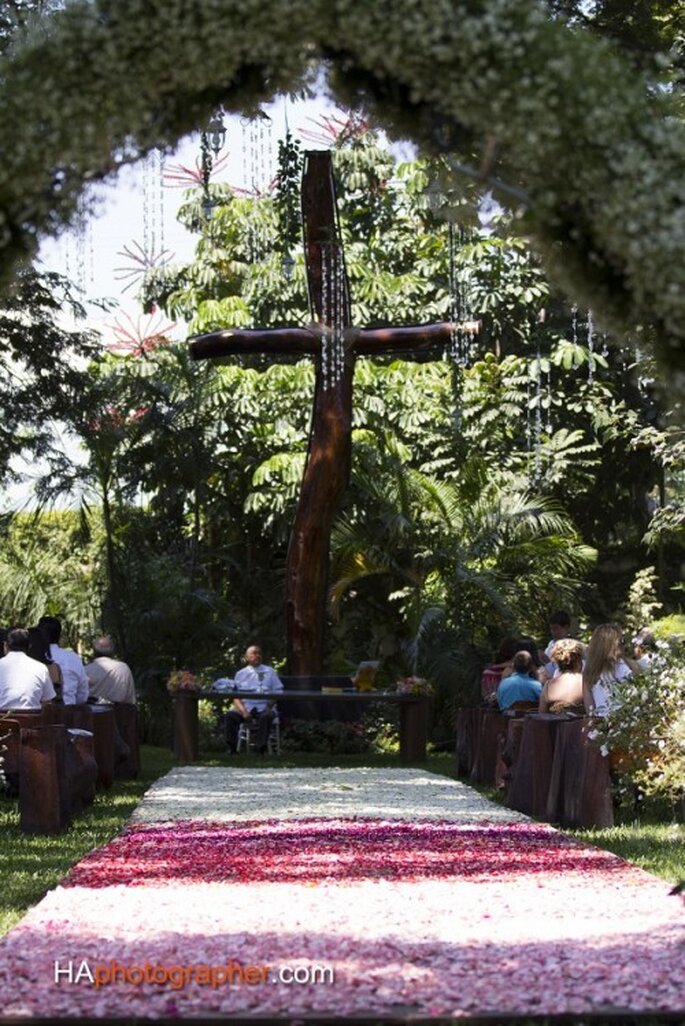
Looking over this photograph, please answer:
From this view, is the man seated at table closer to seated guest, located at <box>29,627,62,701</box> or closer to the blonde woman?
seated guest, located at <box>29,627,62,701</box>

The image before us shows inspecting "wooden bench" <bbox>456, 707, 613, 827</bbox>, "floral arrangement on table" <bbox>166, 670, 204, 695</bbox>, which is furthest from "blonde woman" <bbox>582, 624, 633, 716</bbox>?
"floral arrangement on table" <bbox>166, 670, 204, 695</bbox>

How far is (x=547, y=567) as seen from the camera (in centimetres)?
2408

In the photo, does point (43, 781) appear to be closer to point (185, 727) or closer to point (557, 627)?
point (557, 627)

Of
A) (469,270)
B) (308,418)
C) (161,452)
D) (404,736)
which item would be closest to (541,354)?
(469,270)

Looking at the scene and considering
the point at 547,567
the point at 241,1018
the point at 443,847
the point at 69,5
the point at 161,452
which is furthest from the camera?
the point at 161,452

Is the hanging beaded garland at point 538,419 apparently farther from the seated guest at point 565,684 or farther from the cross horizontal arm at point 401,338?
the seated guest at point 565,684

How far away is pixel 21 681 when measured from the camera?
541 inches

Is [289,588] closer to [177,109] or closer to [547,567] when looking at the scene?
[547,567]

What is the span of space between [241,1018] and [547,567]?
61.8 ft

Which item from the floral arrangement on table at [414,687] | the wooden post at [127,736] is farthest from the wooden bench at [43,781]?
the floral arrangement on table at [414,687]

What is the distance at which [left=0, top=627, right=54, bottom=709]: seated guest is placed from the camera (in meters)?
13.7

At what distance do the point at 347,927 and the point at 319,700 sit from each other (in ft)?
43.4

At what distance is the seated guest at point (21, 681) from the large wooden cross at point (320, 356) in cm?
793

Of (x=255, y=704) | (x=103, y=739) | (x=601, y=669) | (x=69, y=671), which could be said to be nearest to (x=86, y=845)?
(x=601, y=669)
